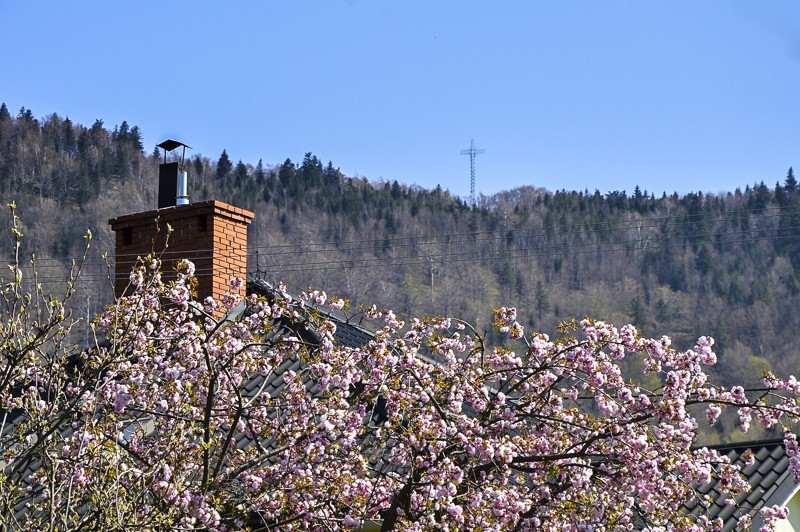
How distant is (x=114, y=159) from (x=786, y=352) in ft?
152

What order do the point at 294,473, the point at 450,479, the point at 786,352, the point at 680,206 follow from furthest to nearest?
the point at 680,206 < the point at 786,352 < the point at 294,473 < the point at 450,479

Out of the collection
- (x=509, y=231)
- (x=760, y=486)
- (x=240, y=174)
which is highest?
(x=240, y=174)

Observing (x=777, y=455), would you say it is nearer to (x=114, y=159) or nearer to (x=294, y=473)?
(x=294, y=473)

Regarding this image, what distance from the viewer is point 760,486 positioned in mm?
11609

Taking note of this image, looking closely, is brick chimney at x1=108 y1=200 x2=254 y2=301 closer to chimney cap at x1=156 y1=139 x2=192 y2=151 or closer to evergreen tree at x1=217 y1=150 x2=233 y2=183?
chimney cap at x1=156 y1=139 x2=192 y2=151

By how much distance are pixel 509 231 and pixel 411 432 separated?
70.1 metres

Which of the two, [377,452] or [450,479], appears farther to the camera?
[377,452]

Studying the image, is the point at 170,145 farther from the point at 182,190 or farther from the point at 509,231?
the point at 509,231

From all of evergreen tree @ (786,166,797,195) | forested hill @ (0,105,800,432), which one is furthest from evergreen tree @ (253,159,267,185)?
evergreen tree @ (786,166,797,195)

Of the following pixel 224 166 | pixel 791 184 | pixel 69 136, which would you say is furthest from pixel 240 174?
pixel 791 184

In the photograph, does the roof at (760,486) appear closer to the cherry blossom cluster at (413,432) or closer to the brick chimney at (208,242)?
the cherry blossom cluster at (413,432)

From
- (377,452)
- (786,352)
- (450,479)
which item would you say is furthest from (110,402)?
(786,352)

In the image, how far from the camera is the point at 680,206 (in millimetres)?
87500

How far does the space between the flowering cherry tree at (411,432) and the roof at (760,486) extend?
2.80 m
